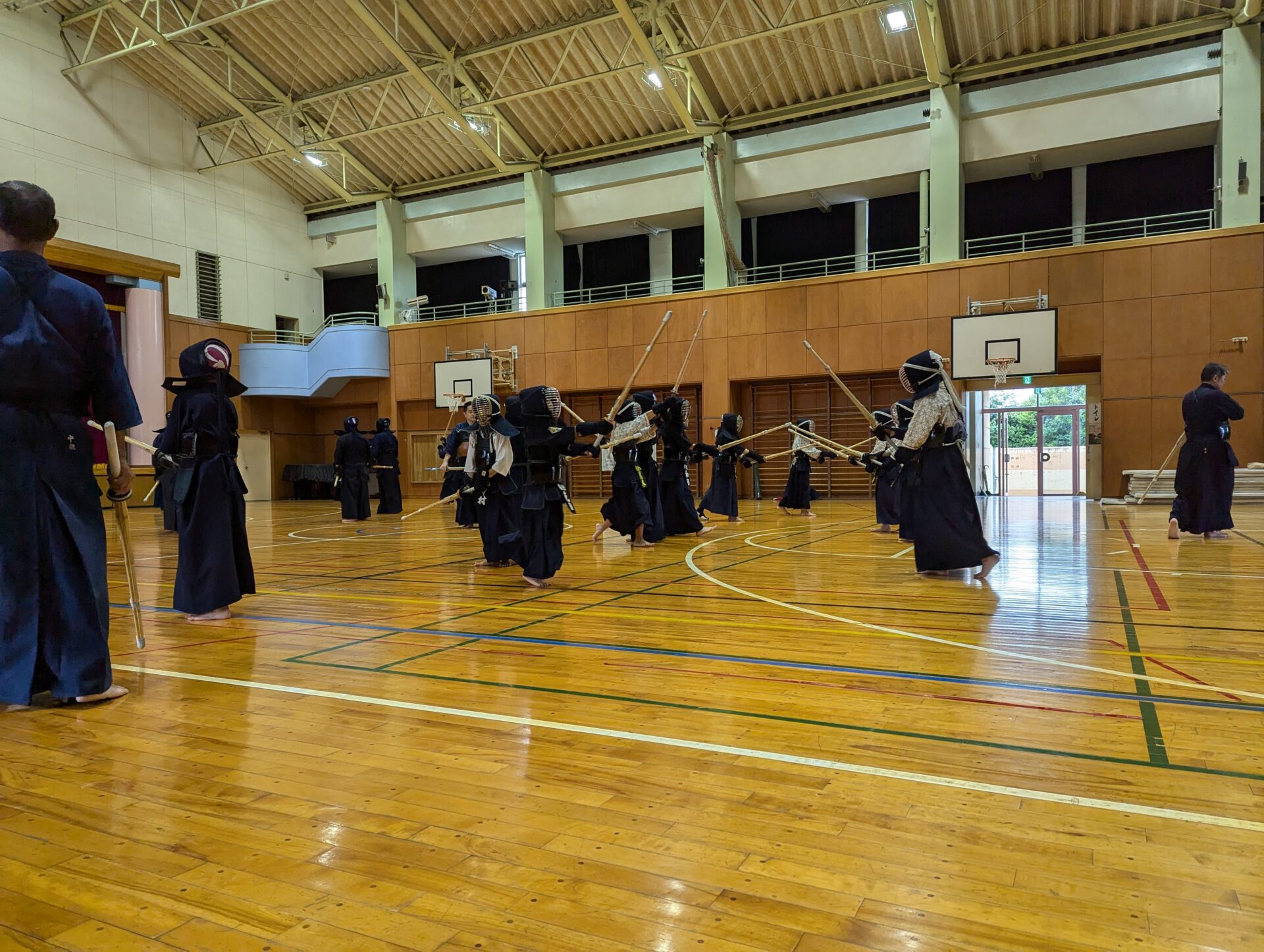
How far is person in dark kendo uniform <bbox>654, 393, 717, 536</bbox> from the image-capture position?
9695 millimetres

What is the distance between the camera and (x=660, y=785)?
233cm

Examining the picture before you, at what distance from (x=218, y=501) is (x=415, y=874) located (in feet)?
12.9

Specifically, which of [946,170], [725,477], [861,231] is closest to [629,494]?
[725,477]

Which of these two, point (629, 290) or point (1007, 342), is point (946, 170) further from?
point (629, 290)

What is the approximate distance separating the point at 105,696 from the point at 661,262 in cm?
1978

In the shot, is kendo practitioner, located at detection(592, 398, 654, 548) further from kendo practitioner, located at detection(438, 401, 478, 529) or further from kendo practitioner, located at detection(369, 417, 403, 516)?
kendo practitioner, located at detection(369, 417, 403, 516)

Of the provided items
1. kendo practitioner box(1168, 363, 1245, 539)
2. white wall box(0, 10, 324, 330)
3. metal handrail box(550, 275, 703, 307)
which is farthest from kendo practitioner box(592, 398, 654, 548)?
white wall box(0, 10, 324, 330)

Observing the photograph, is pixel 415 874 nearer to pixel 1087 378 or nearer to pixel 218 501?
pixel 218 501

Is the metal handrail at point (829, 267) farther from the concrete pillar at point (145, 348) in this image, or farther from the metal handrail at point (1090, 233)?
the concrete pillar at point (145, 348)

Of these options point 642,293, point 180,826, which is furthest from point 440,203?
point 180,826

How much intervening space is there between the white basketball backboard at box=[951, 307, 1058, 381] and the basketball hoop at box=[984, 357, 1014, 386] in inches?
1.6

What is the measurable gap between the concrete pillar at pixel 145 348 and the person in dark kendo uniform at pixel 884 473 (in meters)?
16.2

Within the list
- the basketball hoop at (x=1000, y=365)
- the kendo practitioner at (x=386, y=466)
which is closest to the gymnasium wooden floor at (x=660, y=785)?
the kendo practitioner at (x=386, y=466)

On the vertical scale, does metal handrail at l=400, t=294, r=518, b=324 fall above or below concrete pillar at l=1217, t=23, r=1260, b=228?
below
